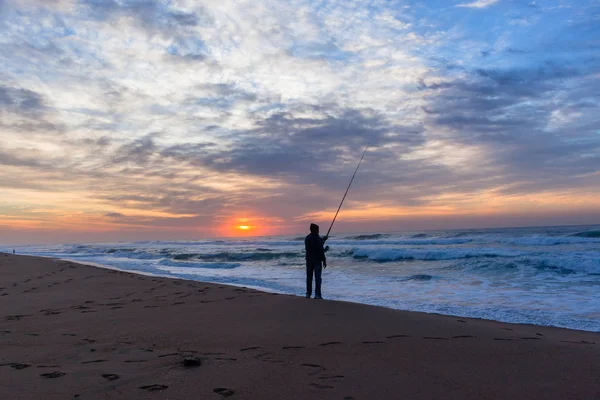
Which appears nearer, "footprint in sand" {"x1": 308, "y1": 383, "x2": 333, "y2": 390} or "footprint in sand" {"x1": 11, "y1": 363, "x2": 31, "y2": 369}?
"footprint in sand" {"x1": 308, "y1": 383, "x2": 333, "y2": 390}

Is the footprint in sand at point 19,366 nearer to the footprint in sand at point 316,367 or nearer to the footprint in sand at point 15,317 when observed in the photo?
the footprint in sand at point 316,367

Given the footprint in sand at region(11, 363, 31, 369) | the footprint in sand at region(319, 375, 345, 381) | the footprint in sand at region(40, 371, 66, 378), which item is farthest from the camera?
the footprint in sand at region(11, 363, 31, 369)

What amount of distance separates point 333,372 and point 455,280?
9689mm

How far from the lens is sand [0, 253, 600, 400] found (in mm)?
3318

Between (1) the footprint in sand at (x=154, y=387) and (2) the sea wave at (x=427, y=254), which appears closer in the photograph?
(1) the footprint in sand at (x=154, y=387)

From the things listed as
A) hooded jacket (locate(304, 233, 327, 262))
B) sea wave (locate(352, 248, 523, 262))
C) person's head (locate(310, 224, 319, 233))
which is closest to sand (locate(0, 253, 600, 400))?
hooded jacket (locate(304, 233, 327, 262))

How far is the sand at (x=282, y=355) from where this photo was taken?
10.9 feet

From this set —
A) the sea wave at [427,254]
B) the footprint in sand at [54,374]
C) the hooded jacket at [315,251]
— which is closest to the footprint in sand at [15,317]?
the footprint in sand at [54,374]

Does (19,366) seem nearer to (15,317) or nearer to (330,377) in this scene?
(330,377)

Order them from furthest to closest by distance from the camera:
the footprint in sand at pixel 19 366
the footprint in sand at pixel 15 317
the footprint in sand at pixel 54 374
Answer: the footprint in sand at pixel 15 317
the footprint in sand at pixel 19 366
the footprint in sand at pixel 54 374

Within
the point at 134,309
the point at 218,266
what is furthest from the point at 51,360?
the point at 218,266

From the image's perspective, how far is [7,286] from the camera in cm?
1131

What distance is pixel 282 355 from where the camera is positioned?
169 inches

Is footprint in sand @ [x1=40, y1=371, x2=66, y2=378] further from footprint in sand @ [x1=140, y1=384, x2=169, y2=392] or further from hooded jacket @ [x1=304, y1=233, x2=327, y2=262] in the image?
hooded jacket @ [x1=304, y1=233, x2=327, y2=262]
